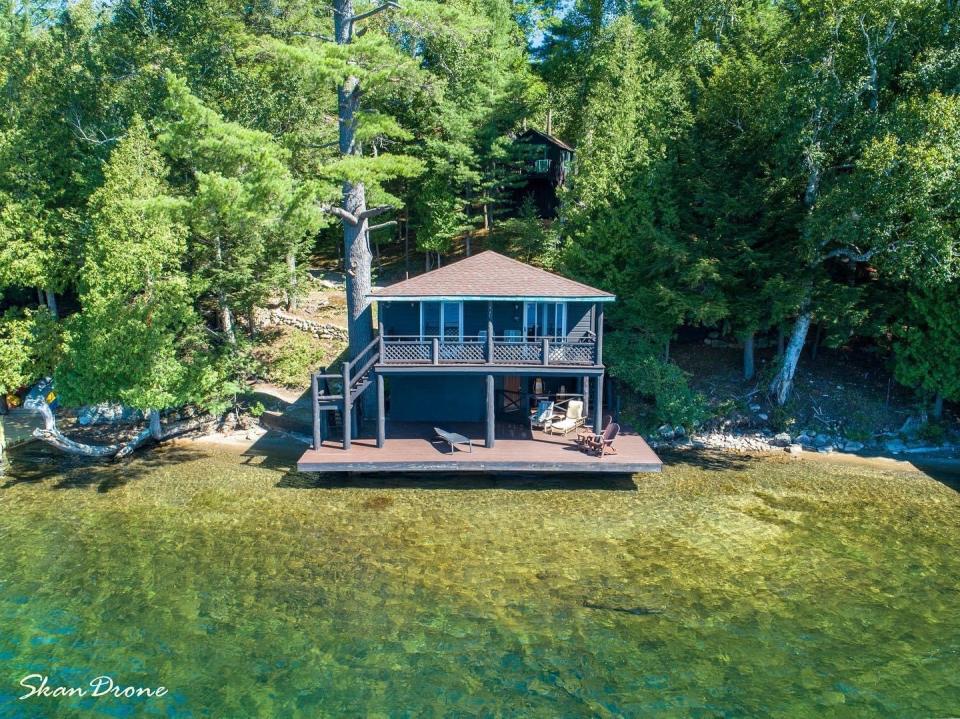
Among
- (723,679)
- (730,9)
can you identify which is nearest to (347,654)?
(723,679)

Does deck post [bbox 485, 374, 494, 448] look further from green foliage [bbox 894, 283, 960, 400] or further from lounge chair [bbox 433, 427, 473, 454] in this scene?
green foliage [bbox 894, 283, 960, 400]

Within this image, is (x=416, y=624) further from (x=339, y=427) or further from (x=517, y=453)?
(x=339, y=427)

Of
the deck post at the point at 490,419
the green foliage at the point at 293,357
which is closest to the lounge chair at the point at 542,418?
the deck post at the point at 490,419

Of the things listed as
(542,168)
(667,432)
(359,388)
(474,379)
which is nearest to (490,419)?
(474,379)

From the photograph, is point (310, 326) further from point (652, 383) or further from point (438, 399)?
point (652, 383)

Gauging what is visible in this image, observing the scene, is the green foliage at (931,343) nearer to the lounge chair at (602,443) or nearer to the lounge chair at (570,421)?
the lounge chair at (602,443)

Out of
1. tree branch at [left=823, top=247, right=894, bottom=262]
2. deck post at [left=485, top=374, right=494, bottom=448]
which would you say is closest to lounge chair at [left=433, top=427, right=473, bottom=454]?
deck post at [left=485, top=374, right=494, bottom=448]
